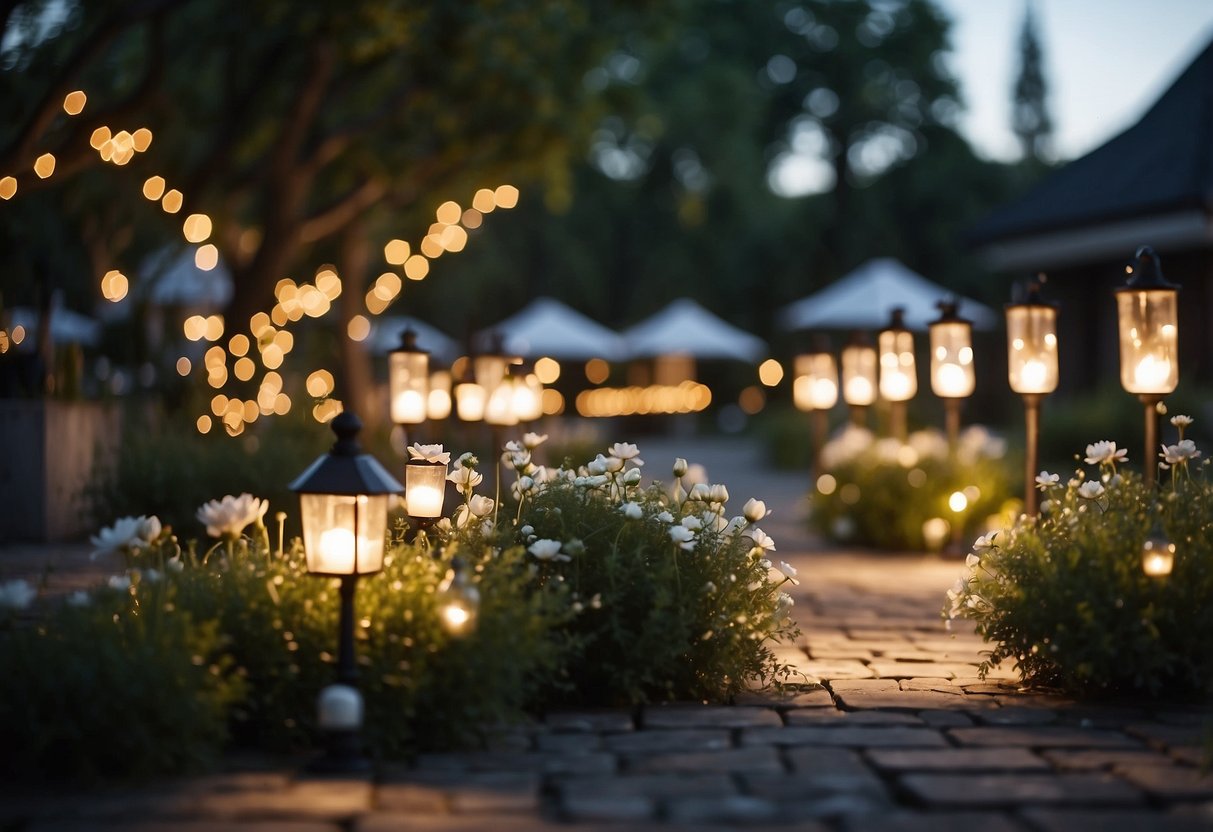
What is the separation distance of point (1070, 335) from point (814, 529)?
24.6ft

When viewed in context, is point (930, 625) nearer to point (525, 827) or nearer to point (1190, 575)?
point (1190, 575)

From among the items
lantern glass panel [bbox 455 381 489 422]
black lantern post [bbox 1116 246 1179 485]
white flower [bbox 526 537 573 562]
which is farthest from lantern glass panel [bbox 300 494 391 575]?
lantern glass panel [bbox 455 381 489 422]

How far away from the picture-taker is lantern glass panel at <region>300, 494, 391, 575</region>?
4.82m

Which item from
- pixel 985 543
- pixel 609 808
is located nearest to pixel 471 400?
pixel 985 543

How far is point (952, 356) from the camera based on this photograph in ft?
33.6

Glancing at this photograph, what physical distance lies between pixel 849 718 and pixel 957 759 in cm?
74

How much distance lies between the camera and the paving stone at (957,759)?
15.4 feet

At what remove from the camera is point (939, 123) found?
130 feet

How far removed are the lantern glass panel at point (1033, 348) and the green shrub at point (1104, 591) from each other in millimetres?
2433

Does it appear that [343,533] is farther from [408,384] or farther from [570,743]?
[408,384]

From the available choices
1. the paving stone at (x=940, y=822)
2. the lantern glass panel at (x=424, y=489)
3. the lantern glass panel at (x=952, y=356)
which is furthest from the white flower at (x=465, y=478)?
the lantern glass panel at (x=952, y=356)

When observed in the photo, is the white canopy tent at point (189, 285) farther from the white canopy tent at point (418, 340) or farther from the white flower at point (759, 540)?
the white flower at point (759, 540)

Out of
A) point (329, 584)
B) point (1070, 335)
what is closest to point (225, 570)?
point (329, 584)

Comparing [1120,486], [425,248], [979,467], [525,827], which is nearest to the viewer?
[525,827]
